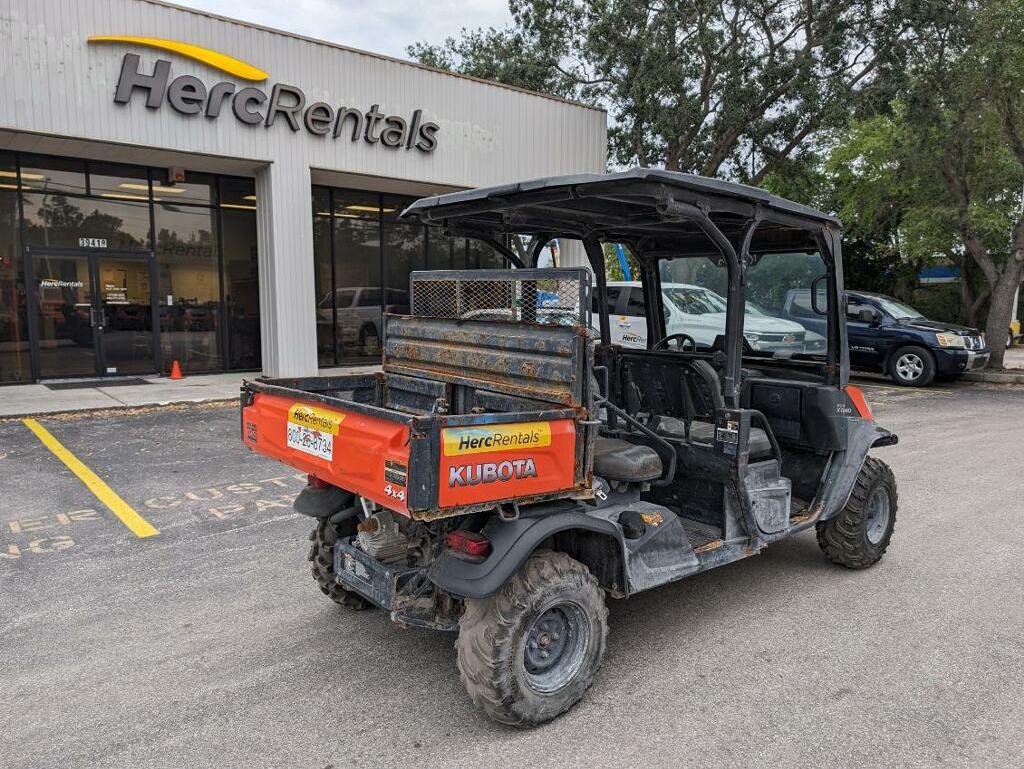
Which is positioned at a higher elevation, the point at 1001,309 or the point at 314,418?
the point at 1001,309

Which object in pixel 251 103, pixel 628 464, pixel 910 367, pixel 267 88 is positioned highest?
pixel 267 88

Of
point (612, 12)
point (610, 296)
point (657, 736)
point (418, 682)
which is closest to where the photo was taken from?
→ point (657, 736)

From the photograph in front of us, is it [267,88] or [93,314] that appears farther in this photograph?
[93,314]

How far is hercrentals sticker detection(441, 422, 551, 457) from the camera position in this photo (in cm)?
274

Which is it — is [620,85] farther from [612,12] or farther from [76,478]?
[76,478]

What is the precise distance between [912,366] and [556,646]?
13.3m

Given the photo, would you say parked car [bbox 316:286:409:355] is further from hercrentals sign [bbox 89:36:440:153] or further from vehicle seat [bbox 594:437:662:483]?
vehicle seat [bbox 594:437:662:483]

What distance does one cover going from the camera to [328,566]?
3.98 meters

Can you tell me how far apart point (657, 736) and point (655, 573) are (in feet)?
2.44

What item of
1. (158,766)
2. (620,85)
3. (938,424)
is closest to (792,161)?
(620,85)

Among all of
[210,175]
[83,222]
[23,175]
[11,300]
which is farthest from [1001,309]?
[11,300]

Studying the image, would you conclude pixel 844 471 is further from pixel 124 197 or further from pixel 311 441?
pixel 124 197

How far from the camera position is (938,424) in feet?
33.8

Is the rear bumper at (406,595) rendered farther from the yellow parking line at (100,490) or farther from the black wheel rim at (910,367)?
the black wheel rim at (910,367)
